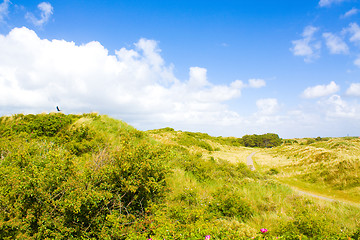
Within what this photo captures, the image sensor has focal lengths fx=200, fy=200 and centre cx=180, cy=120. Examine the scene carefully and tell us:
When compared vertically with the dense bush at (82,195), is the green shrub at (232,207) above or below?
below

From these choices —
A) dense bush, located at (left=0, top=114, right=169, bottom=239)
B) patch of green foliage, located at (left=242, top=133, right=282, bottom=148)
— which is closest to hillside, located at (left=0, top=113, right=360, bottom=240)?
dense bush, located at (left=0, top=114, right=169, bottom=239)

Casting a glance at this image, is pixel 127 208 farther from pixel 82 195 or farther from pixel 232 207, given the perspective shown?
pixel 232 207

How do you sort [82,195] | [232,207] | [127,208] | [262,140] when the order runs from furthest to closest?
[262,140], [232,207], [127,208], [82,195]

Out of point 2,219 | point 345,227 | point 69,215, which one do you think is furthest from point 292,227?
point 2,219

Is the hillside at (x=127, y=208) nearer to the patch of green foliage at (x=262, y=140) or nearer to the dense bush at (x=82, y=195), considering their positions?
the dense bush at (x=82, y=195)

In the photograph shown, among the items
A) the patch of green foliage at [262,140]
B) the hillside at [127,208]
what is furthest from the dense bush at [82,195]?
the patch of green foliage at [262,140]

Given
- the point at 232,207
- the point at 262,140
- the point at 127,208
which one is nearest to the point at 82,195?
the point at 127,208

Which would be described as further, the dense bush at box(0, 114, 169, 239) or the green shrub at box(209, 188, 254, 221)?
the green shrub at box(209, 188, 254, 221)

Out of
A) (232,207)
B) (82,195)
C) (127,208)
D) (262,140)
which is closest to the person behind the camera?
(82,195)

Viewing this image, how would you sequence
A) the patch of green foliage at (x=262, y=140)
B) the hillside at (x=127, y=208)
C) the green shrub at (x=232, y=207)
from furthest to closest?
1. the patch of green foliage at (x=262, y=140)
2. the green shrub at (x=232, y=207)
3. the hillside at (x=127, y=208)

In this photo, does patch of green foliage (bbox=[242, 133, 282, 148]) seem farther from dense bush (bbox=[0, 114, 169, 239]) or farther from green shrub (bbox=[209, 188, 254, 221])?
dense bush (bbox=[0, 114, 169, 239])

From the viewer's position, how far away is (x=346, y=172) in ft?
50.6

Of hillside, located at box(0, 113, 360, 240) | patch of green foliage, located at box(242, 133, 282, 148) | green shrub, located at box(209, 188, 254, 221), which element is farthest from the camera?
patch of green foliage, located at box(242, 133, 282, 148)

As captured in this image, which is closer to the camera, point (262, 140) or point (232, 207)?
point (232, 207)
